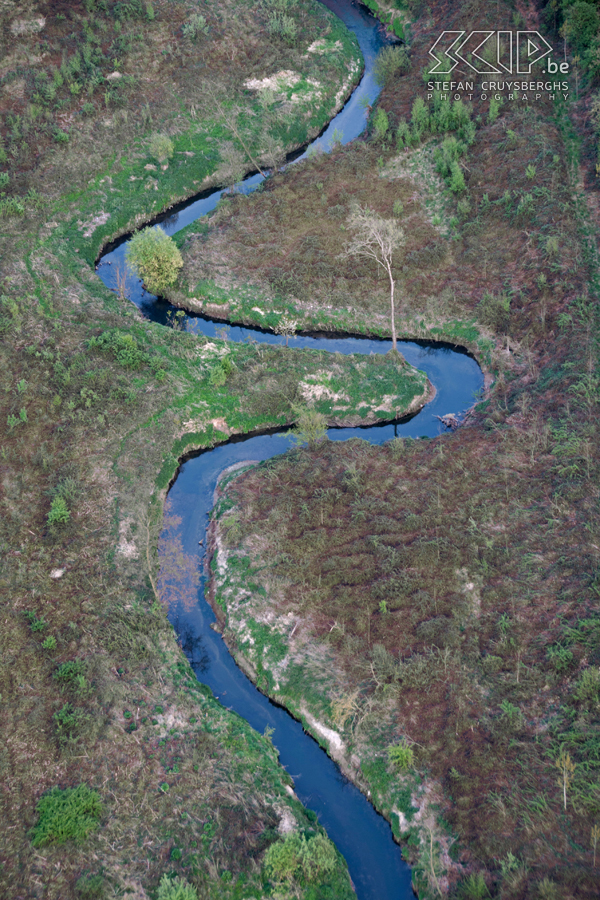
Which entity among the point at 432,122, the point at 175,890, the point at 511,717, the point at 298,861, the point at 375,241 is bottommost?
the point at 298,861

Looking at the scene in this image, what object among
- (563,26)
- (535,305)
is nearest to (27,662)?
(535,305)

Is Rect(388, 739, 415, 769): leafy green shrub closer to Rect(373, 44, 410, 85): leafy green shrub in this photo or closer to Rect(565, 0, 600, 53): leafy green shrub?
Rect(565, 0, 600, 53): leafy green shrub

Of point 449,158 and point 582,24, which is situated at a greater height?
point 582,24

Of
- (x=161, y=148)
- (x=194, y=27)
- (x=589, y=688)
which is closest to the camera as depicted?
(x=589, y=688)

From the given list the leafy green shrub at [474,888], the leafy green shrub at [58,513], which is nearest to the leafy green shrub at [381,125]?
the leafy green shrub at [58,513]

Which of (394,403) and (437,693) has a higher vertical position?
(394,403)

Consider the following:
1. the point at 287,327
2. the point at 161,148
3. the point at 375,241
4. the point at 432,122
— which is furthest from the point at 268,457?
the point at 432,122

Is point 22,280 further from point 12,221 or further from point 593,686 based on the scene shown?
point 593,686

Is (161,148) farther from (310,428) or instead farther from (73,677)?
(73,677)
